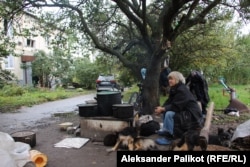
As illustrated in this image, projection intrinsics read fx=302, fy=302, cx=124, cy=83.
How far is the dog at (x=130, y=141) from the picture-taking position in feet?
18.4

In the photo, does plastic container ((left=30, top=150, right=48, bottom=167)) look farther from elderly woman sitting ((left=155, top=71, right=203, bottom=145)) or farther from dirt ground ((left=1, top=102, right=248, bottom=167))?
elderly woman sitting ((left=155, top=71, right=203, bottom=145))

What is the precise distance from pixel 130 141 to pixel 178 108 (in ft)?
3.79

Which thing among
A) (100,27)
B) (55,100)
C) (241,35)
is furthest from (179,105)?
(241,35)

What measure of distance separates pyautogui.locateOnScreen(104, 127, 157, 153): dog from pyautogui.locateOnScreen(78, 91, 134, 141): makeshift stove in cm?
38

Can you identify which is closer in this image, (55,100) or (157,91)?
(157,91)

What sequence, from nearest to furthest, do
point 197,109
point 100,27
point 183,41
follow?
point 197,109 < point 100,27 < point 183,41

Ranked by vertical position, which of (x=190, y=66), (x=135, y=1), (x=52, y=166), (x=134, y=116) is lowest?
(x=52, y=166)

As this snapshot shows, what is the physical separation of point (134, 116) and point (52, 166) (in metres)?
2.46

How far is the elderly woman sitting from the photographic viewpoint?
19.3ft

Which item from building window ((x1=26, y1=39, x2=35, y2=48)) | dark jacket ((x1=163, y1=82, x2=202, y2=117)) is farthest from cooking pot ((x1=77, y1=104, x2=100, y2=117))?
building window ((x1=26, y1=39, x2=35, y2=48))

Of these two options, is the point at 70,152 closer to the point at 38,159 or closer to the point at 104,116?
the point at 38,159

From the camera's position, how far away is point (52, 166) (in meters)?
5.23

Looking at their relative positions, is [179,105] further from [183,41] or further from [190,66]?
[190,66]

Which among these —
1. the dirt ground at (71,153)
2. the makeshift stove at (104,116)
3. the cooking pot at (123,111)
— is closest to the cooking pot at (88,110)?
the makeshift stove at (104,116)
